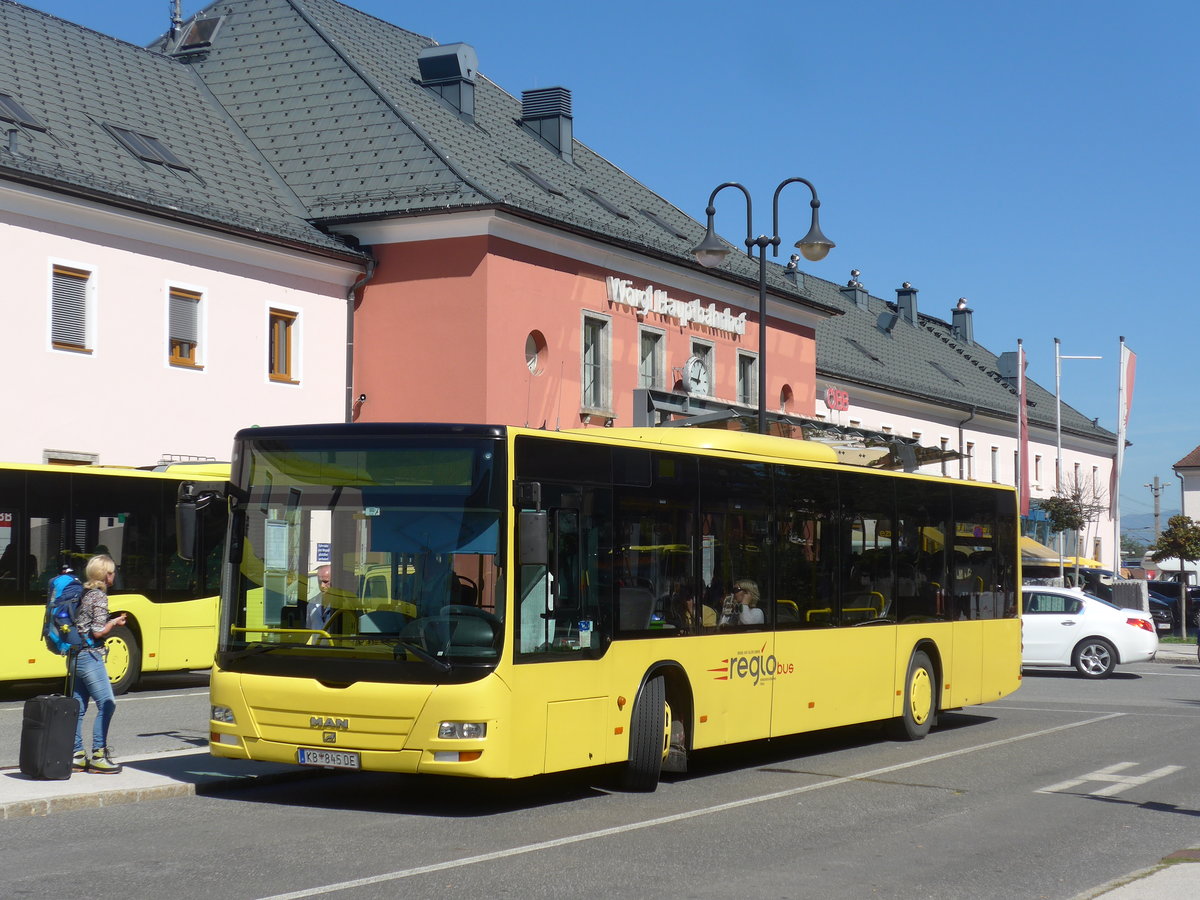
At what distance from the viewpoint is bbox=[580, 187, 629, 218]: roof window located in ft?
126

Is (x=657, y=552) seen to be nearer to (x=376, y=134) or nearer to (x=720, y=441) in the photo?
(x=720, y=441)

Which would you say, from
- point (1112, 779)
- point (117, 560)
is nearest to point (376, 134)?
point (117, 560)

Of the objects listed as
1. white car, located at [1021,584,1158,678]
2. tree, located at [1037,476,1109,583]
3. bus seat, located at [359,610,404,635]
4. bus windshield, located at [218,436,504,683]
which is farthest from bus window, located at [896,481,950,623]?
tree, located at [1037,476,1109,583]

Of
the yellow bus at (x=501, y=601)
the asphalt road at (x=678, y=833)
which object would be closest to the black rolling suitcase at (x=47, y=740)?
the asphalt road at (x=678, y=833)

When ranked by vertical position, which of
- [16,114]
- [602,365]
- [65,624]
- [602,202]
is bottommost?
[65,624]

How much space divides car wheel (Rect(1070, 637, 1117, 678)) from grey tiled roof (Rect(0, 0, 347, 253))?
1608 centimetres

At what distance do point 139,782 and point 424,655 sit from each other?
2.61 m

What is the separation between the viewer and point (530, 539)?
10.9 metres

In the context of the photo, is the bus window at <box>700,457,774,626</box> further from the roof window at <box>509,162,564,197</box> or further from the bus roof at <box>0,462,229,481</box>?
the roof window at <box>509,162,564,197</box>

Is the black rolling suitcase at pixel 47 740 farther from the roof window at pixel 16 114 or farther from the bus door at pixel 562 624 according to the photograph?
the roof window at pixel 16 114

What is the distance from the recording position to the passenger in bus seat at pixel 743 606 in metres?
13.5

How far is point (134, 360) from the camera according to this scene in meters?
27.9

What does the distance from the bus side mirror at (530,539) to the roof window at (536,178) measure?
26.0 metres

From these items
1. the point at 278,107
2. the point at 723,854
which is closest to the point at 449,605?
the point at 723,854
